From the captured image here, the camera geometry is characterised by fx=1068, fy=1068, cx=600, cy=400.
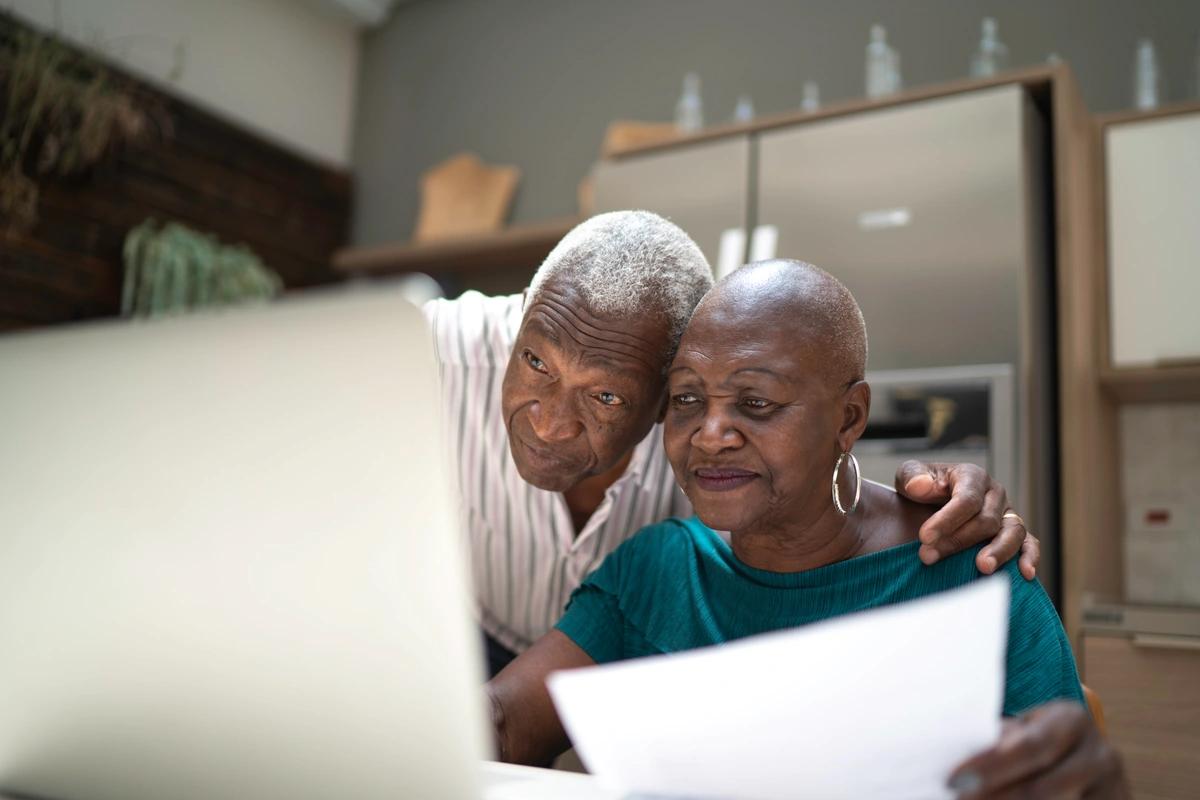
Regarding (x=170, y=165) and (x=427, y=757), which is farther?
(x=170, y=165)

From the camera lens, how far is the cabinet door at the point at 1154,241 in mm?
2533

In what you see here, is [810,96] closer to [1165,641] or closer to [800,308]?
[1165,641]

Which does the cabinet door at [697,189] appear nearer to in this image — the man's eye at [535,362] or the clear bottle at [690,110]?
the clear bottle at [690,110]

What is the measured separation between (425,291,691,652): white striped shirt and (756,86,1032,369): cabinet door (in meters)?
1.34

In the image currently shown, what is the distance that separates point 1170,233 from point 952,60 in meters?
1.01

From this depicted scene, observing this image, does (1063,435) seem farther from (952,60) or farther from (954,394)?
(952,60)

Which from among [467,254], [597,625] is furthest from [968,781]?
[467,254]

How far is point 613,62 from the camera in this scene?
4016 mm

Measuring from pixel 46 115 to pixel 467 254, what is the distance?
1406mm

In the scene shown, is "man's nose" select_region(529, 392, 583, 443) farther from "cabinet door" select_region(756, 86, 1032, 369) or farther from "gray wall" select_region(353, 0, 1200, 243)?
"gray wall" select_region(353, 0, 1200, 243)

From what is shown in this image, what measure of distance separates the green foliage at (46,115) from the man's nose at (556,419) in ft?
8.80

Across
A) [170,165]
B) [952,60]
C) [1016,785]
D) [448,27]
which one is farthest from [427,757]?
[448,27]

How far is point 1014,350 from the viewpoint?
8.17 ft

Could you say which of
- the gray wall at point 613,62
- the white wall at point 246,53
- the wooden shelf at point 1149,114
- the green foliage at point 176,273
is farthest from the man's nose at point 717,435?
the white wall at point 246,53
